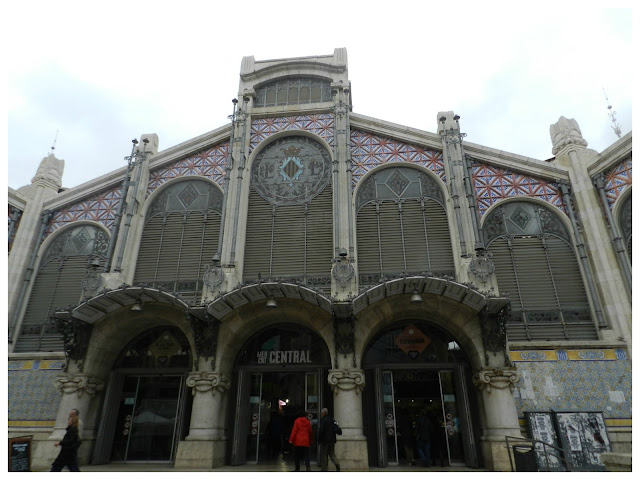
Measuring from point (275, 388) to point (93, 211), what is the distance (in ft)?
34.5

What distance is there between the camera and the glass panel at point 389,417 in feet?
42.1

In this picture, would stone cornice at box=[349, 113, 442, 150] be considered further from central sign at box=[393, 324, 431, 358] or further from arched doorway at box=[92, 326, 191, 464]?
arched doorway at box=[92, 326, 191, 464]

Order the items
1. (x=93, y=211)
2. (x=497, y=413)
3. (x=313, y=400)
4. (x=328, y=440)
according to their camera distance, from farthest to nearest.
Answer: (x=93, y=211)
(x=313, y=400)
(x=497, y=413)
(x=328, y=440)

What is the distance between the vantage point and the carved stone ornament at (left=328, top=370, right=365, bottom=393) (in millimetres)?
12320

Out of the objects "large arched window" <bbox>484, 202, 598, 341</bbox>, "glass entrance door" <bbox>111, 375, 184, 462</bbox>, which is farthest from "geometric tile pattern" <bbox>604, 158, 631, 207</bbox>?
"glass entrance door" <bbox>111, 375, 184, 462</bbox>

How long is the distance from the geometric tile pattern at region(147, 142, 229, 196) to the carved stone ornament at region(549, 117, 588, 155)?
42.7 ft

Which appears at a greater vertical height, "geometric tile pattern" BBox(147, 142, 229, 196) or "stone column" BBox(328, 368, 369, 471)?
"geometric tile pattern" BBox(147, 142, 229, 196)

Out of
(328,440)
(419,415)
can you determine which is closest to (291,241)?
(328,440)

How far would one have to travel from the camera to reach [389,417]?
43.2ft

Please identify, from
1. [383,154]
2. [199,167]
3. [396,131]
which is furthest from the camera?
[199,167]

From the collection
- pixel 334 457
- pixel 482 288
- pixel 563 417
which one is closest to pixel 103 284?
pixel 334 457

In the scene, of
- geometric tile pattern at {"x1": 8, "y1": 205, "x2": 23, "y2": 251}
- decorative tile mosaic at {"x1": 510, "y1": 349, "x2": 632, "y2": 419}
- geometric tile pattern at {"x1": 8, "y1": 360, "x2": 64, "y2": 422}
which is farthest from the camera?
geometric tile pattern at {"x1": 8, "y1": 205, "x2": 23, "y2": 251}

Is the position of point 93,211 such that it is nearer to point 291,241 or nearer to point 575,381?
point 291,241

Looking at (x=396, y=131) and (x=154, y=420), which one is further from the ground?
(x=396, y=131)
